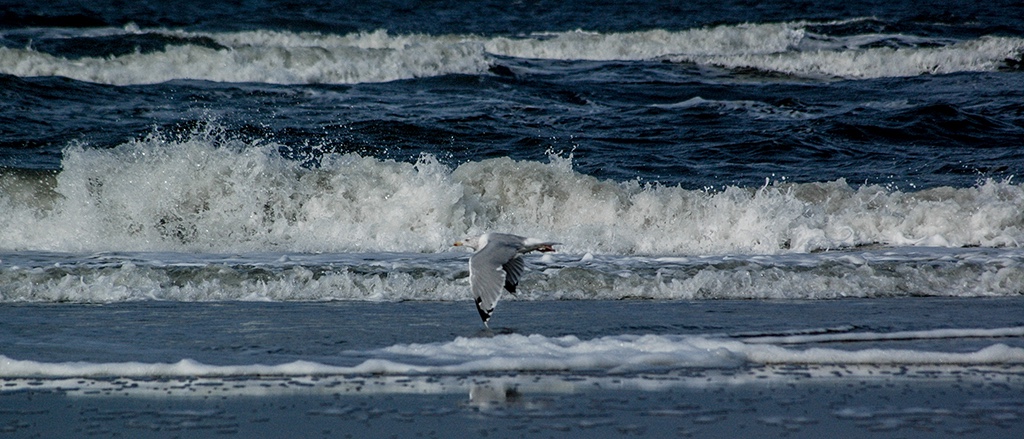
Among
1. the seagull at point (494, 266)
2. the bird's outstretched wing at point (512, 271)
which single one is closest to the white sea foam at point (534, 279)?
the seagull at point (494, 266)

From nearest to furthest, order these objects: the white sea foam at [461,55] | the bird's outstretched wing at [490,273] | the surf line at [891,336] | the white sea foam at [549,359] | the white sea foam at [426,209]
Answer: the white sea foam at [549,359]
the surf line at [891,336]
the bird's outstretched wing at [490,273]
the white sea foam at [426,209]
the white sea foam at [461,55]

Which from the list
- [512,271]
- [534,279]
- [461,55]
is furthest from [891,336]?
[461,55]

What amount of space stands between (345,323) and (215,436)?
204 cm

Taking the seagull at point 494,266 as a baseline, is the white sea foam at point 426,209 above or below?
above

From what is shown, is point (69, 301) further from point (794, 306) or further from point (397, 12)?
point (397, 12)

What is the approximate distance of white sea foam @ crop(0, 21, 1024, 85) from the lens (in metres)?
15.1

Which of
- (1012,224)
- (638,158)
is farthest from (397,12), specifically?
(1012,224)

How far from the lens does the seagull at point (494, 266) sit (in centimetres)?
527

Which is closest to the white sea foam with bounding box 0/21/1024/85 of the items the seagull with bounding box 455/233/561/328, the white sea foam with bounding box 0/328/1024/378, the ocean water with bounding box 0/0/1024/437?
the ocean water with bounding box 0/0/1024/437

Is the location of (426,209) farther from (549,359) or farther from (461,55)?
(461,55)

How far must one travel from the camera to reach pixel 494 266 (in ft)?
18.1

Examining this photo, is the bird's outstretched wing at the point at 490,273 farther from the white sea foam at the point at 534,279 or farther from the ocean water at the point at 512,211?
the white sea foam at the point at 534,279

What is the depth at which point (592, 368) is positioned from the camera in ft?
14.9

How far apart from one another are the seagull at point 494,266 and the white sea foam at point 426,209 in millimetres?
2245
